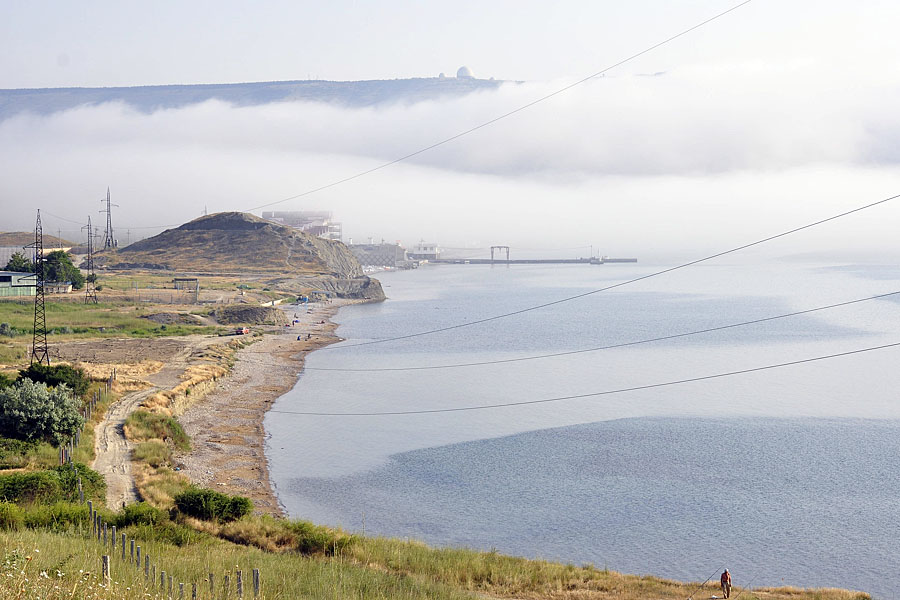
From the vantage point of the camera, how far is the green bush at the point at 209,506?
17219mm

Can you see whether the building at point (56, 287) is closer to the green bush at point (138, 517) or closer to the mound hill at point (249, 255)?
the mound hill at point (249, 255)

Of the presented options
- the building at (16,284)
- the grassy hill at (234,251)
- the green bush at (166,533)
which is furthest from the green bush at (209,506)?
the grassy hill at (234,251)

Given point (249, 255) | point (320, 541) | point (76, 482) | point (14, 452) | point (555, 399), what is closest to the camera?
point (320, 541)

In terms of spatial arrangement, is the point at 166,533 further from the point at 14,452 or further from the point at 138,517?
the point at 14,452

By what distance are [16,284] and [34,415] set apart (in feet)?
164

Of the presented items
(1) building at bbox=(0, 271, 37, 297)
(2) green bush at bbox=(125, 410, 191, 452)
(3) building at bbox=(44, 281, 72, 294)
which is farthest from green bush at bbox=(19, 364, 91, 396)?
(3) building at bbox=(44, 281, 72, 294)

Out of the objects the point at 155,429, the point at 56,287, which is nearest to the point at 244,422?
the point at 155,429

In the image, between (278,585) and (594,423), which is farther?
(594,423)

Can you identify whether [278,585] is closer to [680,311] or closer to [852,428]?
[852,428]

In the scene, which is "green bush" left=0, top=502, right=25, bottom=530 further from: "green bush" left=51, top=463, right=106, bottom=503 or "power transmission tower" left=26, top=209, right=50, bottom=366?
"power transmission tower" left=26, top=209, right=50, bottom=366

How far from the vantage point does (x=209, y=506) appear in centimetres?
1725

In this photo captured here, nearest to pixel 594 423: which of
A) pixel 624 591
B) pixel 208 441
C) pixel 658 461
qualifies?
pixel 658 461

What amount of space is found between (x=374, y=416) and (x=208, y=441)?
31.1ft

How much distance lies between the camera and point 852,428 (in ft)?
111
